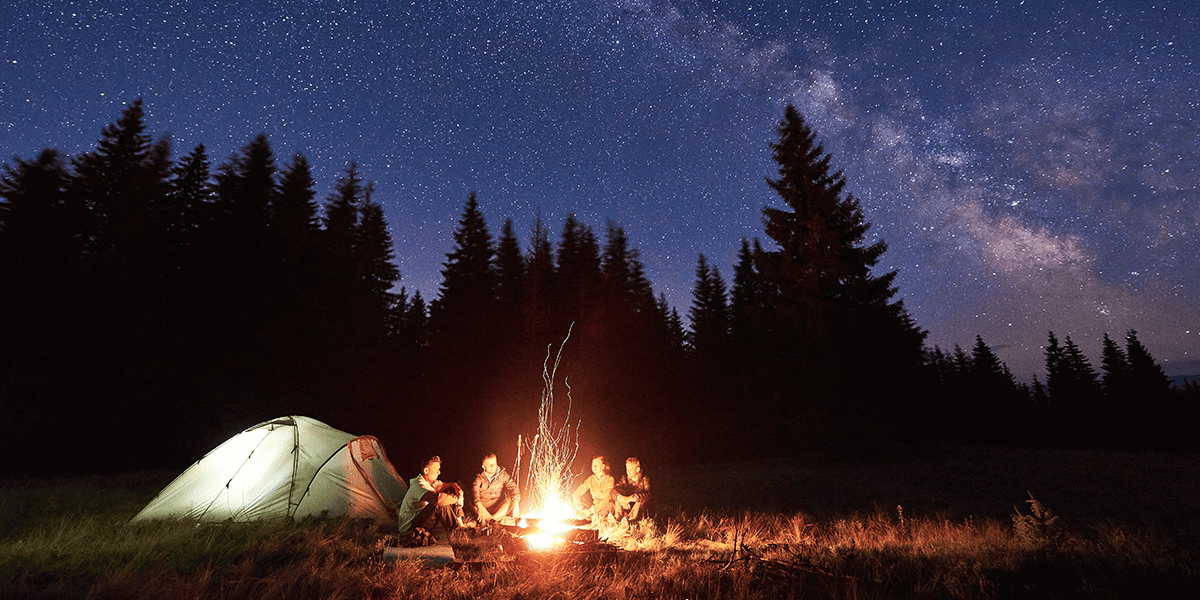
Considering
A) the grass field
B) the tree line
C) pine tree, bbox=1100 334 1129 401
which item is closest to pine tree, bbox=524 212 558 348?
the tree line

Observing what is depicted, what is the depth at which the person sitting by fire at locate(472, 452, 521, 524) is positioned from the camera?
31.2ft

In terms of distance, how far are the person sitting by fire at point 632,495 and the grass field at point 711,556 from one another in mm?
469

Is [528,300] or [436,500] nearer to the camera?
[436,500]

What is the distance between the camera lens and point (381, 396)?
93.0 ft

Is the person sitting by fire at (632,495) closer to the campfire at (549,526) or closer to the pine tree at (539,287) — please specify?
the campfire at (549,526)

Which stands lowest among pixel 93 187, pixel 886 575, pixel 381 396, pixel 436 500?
pixel 886 575

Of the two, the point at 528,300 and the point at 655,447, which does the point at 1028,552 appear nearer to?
the point at 655,447

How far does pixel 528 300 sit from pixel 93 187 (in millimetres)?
20526

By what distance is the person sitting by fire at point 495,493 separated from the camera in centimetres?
952

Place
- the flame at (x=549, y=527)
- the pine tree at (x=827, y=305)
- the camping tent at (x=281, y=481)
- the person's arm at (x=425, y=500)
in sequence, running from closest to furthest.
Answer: the flame at (x=549, y=527), the person's arm at (x=425, y=500), the camping tent at (x=281, y=481), the pine tree at (x=827, y=305)

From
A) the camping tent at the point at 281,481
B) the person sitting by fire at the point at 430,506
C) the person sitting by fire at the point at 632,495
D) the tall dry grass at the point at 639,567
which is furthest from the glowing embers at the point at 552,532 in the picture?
the camping tent at the point at 281,481

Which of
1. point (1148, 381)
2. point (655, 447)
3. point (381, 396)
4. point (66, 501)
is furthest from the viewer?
point (1148, 381)

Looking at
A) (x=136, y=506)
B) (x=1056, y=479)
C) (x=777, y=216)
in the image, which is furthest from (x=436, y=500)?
(x=777, y=216)

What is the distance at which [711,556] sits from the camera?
6695mm
